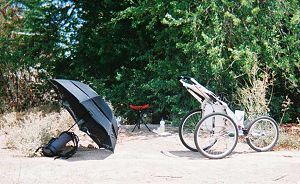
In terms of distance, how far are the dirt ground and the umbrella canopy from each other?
0.34 metres

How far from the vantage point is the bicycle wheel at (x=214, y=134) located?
21.7 feet

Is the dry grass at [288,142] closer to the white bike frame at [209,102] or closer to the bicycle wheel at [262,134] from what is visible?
the bicycle wheel at [262,134]

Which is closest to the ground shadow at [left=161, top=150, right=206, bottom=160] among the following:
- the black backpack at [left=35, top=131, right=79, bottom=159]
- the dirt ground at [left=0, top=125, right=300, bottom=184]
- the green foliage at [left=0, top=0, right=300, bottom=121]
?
the dirt ground at [left=0, top=125, right=300, bottom=184]

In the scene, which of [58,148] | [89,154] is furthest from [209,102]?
[58,148]

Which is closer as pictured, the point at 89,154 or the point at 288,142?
the point at 89,154

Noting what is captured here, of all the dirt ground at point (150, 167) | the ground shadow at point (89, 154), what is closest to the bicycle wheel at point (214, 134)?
the dirt ground at point (150, 167)

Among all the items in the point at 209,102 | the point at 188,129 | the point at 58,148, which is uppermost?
the point at 209,102

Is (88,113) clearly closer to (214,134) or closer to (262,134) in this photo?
(214,134)

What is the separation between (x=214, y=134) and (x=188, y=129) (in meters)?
1.49

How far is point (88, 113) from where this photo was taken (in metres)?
6.46

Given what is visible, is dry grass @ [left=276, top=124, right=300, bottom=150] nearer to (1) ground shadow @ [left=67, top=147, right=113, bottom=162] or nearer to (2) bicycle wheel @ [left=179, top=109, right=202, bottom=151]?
(2) bicycle wheel @ [left=179, top=109, right=202, bottom=151]

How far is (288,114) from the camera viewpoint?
405 inches

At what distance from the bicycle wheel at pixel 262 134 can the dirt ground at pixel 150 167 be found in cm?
17

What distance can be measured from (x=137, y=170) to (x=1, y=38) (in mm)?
8293
